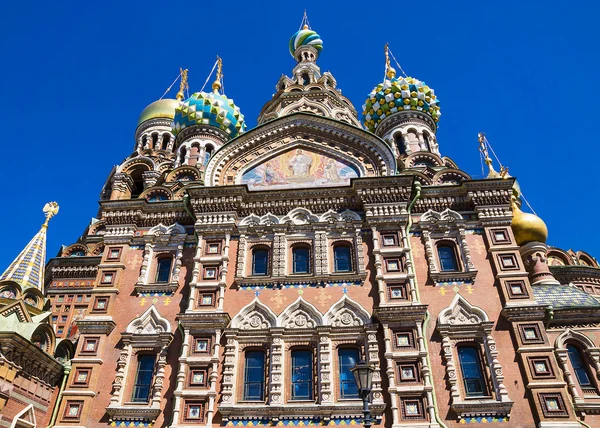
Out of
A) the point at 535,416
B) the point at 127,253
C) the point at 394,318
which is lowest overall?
the point at 535,416

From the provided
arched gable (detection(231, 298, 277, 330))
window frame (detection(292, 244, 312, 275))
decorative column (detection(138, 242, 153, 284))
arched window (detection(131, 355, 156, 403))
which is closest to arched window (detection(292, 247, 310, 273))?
window frame (detection(292, 244, 312, 275))

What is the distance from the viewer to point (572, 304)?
12406mm

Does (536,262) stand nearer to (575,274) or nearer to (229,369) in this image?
(575,274)

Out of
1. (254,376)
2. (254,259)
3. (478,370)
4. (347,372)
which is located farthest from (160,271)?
(478,370)

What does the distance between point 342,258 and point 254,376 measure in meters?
3.17

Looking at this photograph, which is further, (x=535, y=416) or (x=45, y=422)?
(x=45, y=422)

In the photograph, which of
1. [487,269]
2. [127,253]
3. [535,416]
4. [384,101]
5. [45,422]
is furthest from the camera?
[384,101]

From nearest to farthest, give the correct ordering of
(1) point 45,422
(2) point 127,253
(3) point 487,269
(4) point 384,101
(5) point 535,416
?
1. (5) point 535,416
2. (1) point 45,422
3. (3) point 487,269
4. (2) point 127,253
5. (4) point 384,101

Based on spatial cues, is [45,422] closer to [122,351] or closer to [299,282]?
[122,351]

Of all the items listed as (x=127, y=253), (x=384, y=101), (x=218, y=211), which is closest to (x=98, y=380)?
(x=127, y=253)

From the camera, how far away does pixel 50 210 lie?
1468 centimetres

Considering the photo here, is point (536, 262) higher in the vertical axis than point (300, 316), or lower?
higher

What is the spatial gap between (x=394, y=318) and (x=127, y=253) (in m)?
6.18

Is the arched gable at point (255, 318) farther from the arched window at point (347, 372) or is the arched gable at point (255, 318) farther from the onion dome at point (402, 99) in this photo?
the onion dome at point (402, 99)
